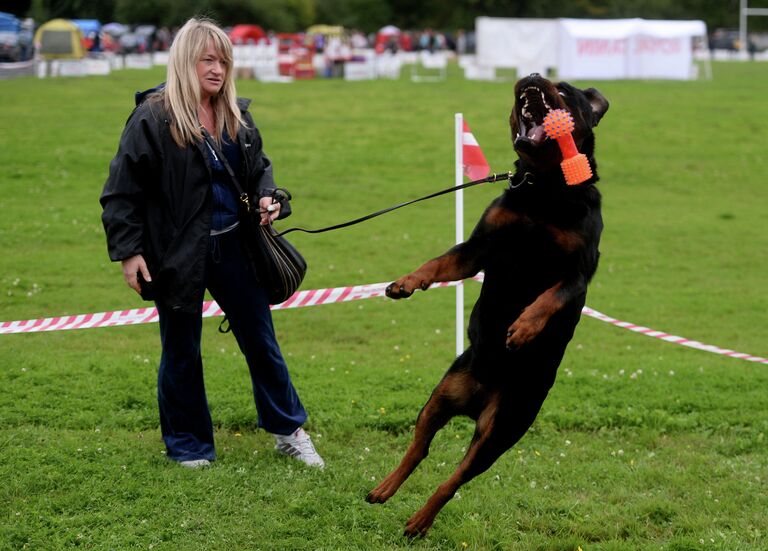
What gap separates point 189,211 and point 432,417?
160 cm

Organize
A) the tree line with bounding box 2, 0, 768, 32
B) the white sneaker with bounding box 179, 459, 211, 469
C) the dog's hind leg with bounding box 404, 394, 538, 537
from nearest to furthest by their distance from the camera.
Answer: the dog's hind leg with bounding box 404, 394, 538, 537 → the white sneaker with bounding box 179, 459, 211, 469 → the tree line with bounding box 2, 0, 768, 32

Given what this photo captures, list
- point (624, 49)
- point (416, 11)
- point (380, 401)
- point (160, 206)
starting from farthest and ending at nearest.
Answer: point (416, 11) → point (624, 49) → point (380, 401) → point (160, 206)

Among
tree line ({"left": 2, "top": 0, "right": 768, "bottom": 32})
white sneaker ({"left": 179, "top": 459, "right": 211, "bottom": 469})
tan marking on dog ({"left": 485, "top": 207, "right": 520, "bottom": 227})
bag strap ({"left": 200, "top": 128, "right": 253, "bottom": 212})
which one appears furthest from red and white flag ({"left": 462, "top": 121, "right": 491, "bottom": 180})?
tree line ({"left": 2, "top": 0, "right": 768, "bottom": 32})

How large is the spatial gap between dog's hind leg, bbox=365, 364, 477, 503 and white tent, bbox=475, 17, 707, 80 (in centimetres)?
3029

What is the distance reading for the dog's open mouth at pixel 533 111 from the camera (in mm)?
3939

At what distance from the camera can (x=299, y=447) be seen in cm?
541

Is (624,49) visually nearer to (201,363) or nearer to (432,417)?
(201,363)

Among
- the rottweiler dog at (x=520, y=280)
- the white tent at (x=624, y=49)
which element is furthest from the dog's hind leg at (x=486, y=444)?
the white tent at (x=624, y=49)

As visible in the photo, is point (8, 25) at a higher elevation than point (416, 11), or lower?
lower

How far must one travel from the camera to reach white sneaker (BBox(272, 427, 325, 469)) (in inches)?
211

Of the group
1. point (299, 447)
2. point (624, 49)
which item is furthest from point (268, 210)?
point (624, 49)

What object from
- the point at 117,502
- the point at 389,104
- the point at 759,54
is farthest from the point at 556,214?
the point at 759,54

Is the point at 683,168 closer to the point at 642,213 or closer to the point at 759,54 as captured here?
the point at 642,213

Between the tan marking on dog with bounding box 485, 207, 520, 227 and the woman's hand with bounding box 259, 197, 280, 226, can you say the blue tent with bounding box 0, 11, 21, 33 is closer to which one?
the woman's hand with bounding box 259, 197, 280, 226
